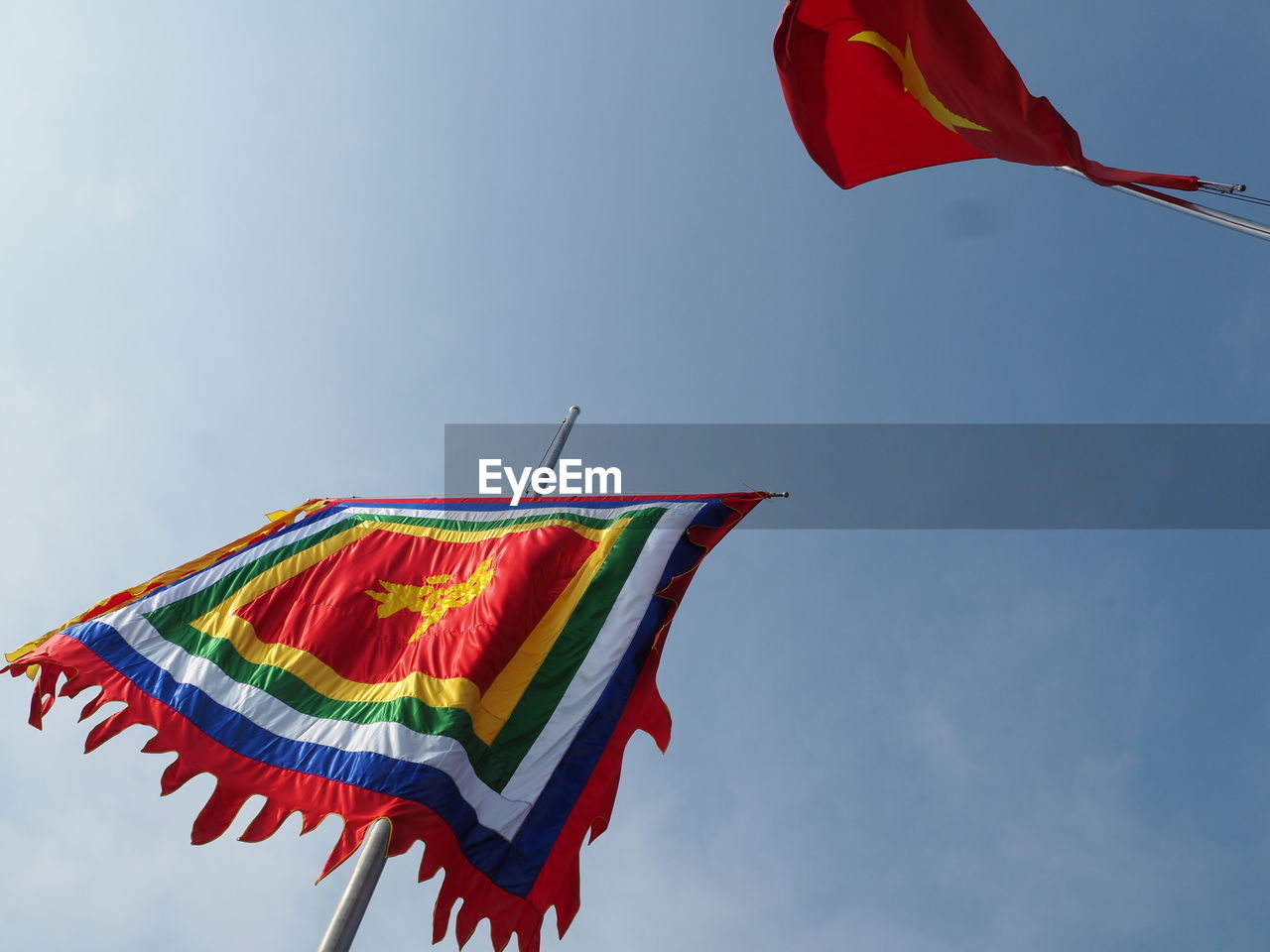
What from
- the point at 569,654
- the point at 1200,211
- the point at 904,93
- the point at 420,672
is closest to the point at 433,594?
the point at 420,672

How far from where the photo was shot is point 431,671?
7.23m

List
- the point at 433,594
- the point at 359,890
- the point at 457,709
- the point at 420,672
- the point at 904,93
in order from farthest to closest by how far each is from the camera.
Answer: the point at 433,594, the point at 904,93, the point at 420,672, the point at 457,709, the point at 359,890

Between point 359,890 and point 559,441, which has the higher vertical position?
point 559,441

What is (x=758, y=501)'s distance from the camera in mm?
8352

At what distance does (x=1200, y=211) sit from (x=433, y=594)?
698cm

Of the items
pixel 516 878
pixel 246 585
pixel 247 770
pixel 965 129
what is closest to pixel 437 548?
pixel 246 585

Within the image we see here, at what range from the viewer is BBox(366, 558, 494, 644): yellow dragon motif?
8.29 m

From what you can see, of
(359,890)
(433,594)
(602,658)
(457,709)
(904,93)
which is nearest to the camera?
(359,890)

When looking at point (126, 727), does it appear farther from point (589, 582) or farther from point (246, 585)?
point (589, 582)

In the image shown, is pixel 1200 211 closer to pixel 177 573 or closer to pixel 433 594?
pixel 433 594

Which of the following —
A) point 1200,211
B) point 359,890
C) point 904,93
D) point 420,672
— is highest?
point 904,93

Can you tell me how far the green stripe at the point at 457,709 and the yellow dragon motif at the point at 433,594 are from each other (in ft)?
2.72

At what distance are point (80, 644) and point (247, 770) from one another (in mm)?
2397

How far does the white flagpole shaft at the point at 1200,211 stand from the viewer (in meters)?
5.07
